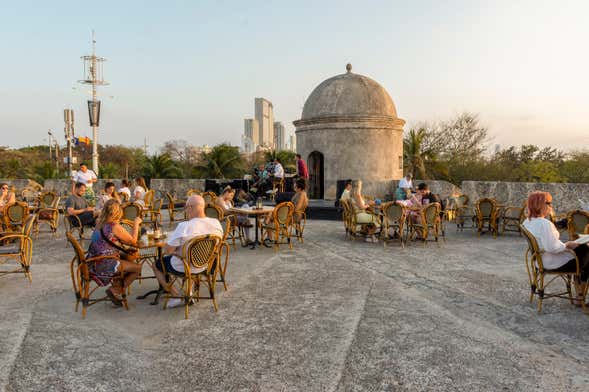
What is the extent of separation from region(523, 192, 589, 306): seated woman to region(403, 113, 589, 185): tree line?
17.8 metres

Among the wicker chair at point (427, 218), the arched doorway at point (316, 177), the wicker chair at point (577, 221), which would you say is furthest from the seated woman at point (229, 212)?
the arched doorway at point (316, 177)

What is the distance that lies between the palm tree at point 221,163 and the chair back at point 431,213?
18.5 metres

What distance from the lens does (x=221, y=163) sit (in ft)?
84.4

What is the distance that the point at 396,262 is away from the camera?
282 inches

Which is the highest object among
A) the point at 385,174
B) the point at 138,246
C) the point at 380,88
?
the point at 380,88

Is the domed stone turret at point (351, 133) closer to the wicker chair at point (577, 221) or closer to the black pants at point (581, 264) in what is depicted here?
the wicker chair at point (577, 221)

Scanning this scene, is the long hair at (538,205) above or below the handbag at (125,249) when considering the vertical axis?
above

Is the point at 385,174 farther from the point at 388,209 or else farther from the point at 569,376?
the point at 569,376

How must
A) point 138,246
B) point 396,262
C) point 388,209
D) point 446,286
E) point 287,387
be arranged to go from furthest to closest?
point 388,209 < point 396,262 < point 446,286 < point 138,246 < point 287,387

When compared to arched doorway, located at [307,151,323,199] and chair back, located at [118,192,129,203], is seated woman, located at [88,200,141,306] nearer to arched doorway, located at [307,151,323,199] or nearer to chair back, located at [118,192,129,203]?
chair back, located at [118,192,129,203]

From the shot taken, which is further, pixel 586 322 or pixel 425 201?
pixel 425 201

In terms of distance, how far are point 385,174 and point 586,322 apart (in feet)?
42.0

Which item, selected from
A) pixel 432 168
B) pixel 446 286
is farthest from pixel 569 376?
pixel 432 168

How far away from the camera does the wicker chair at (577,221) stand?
682 centimetres
